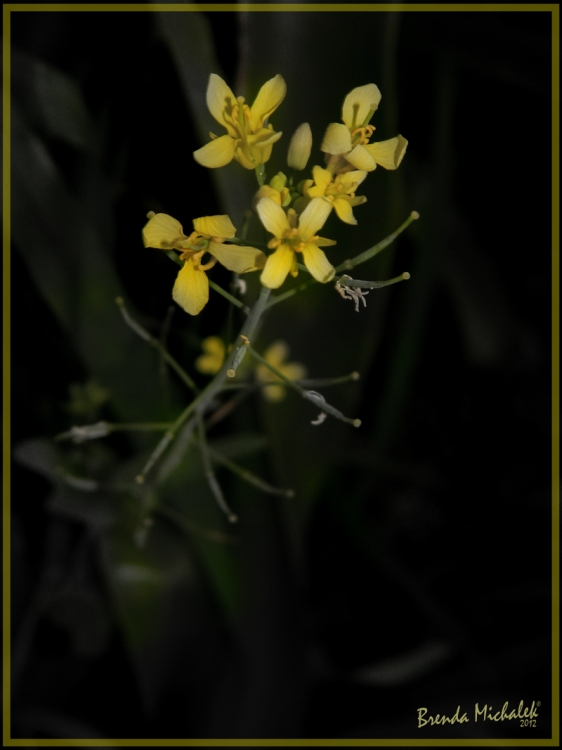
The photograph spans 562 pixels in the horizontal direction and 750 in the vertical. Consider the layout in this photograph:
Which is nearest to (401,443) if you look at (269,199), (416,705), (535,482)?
(535,482)

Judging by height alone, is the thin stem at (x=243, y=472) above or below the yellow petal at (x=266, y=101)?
below

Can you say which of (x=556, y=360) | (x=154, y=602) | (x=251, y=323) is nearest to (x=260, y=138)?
(x=251, y=323)

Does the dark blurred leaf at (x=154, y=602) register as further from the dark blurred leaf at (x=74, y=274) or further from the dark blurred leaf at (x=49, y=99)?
the dark blurred leaf at (x=49, y=99)

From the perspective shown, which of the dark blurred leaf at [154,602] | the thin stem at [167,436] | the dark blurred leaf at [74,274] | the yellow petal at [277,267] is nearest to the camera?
the yellow petal at [277,267]

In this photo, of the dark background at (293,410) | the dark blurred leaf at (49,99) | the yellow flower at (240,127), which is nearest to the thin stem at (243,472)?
the dark background at (293,410)

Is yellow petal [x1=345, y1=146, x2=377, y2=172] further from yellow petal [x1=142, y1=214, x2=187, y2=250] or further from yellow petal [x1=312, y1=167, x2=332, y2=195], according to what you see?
yellow petal [x1=142, y1=214, x2=187, y2=250]

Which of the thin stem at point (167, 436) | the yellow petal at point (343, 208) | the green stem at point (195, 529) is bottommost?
the green stem at point (195, 529)

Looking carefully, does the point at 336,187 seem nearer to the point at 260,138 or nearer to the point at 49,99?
the point at 260,138

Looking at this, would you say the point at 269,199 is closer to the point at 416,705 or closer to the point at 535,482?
the point at 416,705
